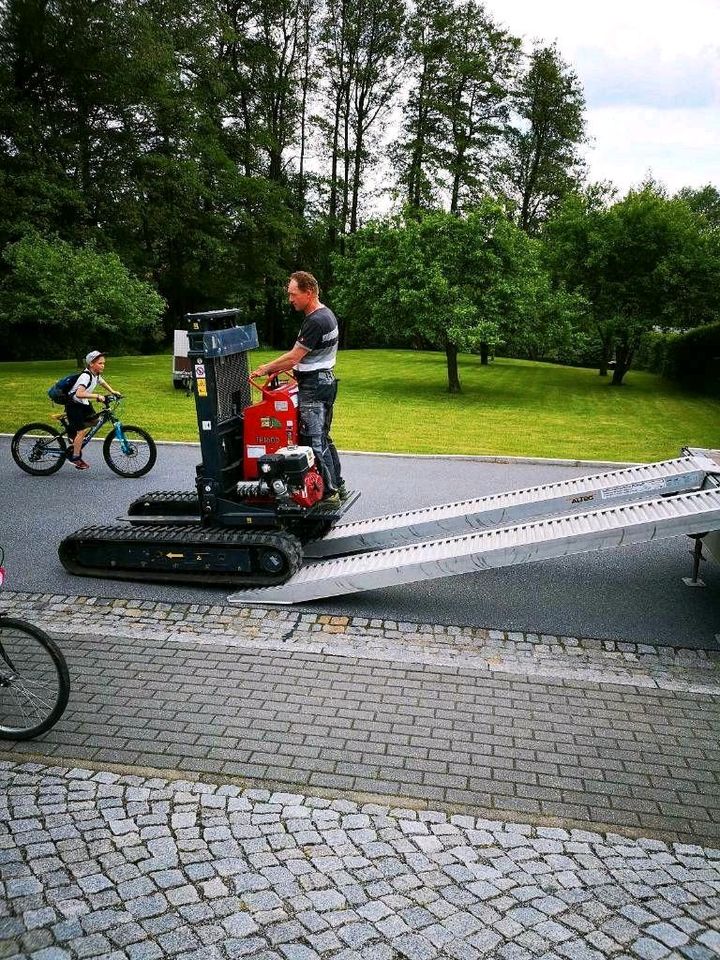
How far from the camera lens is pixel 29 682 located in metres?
4.77

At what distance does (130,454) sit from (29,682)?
6.85 meters

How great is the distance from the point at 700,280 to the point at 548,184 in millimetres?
20752

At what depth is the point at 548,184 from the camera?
4200 cm

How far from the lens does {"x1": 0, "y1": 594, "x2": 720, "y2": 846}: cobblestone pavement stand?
4.29 m

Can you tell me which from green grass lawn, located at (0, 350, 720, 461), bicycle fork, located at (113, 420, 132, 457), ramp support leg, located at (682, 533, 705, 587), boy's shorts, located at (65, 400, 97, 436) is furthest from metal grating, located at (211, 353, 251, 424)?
green grass lawn, located at (0, 350, 720, 461)

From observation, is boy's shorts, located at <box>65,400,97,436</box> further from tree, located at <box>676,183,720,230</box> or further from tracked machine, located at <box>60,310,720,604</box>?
tree, located at <box>676,183,720,230</box>

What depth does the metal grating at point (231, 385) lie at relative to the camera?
7.30 metres

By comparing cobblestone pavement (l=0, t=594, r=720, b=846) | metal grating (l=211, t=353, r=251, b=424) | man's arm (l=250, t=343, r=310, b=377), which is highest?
man's arm (l=250, t=343, r=310, b=377)

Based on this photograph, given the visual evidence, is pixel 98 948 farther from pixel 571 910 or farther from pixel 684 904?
pixel 684 904

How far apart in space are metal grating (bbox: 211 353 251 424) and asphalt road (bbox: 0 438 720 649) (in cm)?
180

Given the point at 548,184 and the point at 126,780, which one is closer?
the point at 126,780

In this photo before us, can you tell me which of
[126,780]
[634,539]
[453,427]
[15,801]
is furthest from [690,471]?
[453,427]

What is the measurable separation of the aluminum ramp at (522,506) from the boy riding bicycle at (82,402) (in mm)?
4685

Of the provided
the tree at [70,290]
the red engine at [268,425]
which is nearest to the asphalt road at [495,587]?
the red engine at [268,425]
